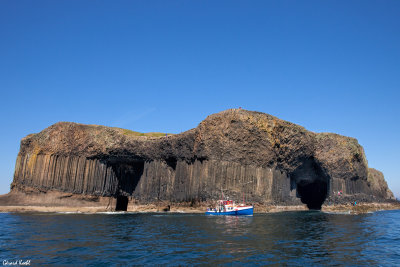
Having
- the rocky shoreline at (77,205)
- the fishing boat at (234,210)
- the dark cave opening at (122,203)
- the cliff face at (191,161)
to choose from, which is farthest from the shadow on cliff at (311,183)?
the dark cave opening at (122,203)

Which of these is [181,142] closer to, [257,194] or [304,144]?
[257,194]

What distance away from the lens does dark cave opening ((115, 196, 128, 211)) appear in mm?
81188

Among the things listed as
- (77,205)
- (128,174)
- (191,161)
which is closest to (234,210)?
(191,161)

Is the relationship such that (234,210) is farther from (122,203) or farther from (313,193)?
(313,193)

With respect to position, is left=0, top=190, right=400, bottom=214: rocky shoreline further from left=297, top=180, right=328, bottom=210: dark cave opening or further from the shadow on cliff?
left=297, top=180, right=328, bottom=210: dark cave opening

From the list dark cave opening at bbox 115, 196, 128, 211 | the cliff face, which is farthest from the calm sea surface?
dark cave opening at bbox 115, 196, 128, 211

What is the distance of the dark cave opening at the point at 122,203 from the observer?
8119cm

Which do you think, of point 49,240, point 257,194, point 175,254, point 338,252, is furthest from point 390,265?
point 257,194

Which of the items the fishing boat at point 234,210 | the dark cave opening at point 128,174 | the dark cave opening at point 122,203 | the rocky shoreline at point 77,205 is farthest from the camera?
the dark cave opening at point 122,203

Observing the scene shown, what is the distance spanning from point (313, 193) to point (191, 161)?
4412 centimetres

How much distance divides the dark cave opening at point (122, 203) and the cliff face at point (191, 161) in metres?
2.54

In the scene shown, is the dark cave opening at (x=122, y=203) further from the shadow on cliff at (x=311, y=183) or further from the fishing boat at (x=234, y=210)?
the shadow on cliff at (x=311, y=183)

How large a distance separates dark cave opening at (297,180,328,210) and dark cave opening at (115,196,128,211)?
160ft

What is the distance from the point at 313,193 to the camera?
310 ft
